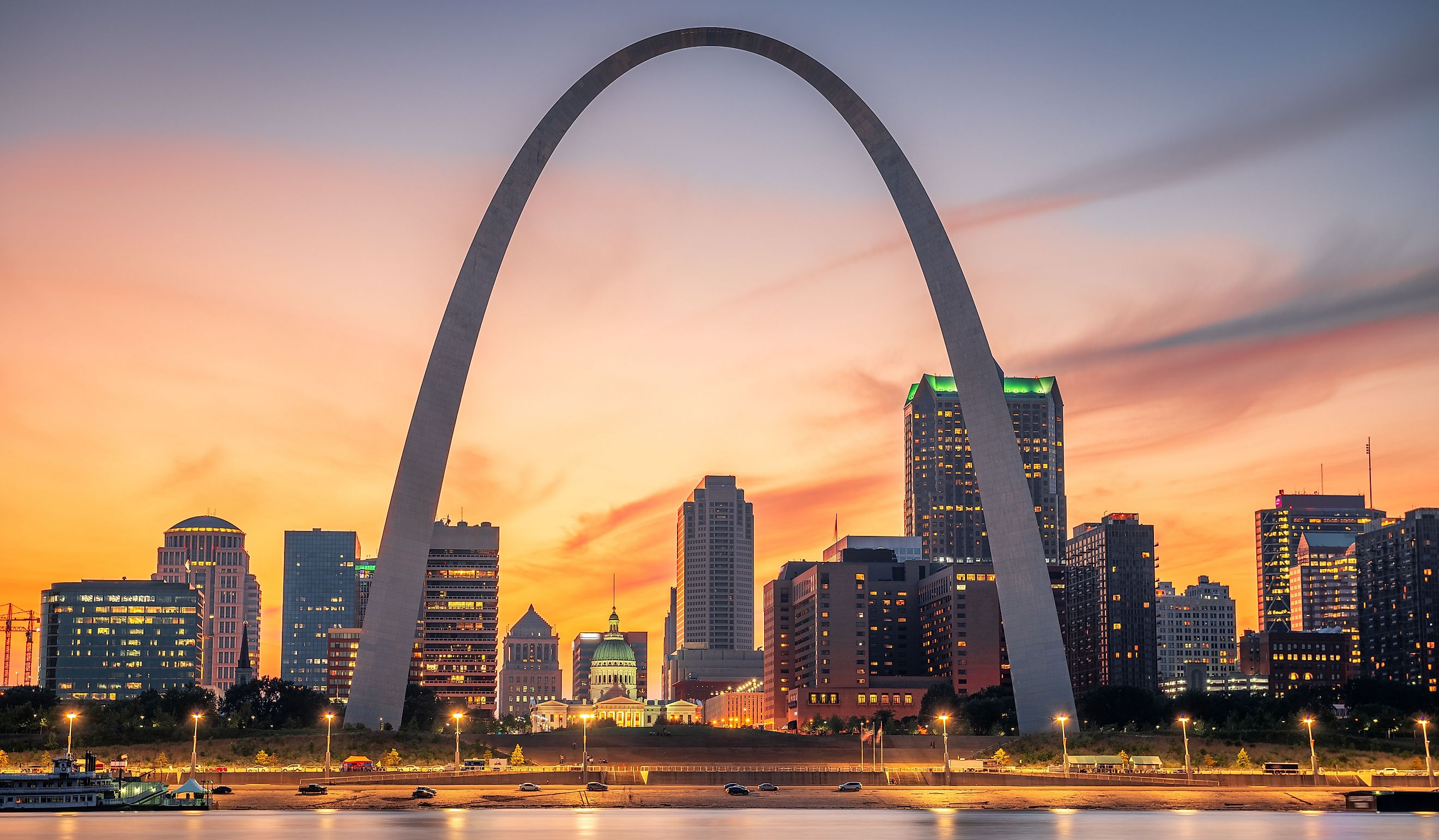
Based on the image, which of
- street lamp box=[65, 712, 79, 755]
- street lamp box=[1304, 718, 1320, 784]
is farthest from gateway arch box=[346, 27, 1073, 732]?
street lamp box=[65, 712, 79, 755]

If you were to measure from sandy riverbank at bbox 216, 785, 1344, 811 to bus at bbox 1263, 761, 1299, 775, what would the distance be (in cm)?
382

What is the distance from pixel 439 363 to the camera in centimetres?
8244

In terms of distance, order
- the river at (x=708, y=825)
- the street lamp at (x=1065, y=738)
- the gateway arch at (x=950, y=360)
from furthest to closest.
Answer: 1. the gateway arch at (x=950, y=360)
2. the street lamp at (x=1065, y=738)
3. the river at (x=708, y=825)

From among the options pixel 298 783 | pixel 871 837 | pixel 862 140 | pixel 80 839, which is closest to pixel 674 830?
pixel 871 837

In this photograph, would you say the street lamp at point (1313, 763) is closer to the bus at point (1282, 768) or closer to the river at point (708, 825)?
the bus at point (1282, 768)

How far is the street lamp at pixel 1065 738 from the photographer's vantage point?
7825 cm

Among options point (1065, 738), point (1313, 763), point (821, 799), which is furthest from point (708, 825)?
point (1313, 763)

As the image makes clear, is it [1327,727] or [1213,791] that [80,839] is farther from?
[1327,727]

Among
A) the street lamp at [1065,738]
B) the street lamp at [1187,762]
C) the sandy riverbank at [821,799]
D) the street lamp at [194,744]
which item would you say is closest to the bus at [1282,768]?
the sandy riverbank at [821,799]

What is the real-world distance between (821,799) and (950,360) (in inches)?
940

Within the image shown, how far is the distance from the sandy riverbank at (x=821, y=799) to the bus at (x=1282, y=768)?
382 cm

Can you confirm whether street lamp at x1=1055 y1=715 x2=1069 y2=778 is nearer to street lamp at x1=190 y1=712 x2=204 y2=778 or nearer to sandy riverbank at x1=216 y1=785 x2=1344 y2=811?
sandy riverbank at x1=216 y1=785 x2=1344 y2=811

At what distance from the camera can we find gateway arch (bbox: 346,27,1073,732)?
265ft

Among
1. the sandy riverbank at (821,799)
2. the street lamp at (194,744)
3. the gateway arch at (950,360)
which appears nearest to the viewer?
the sandy riverbank at (821,799)
